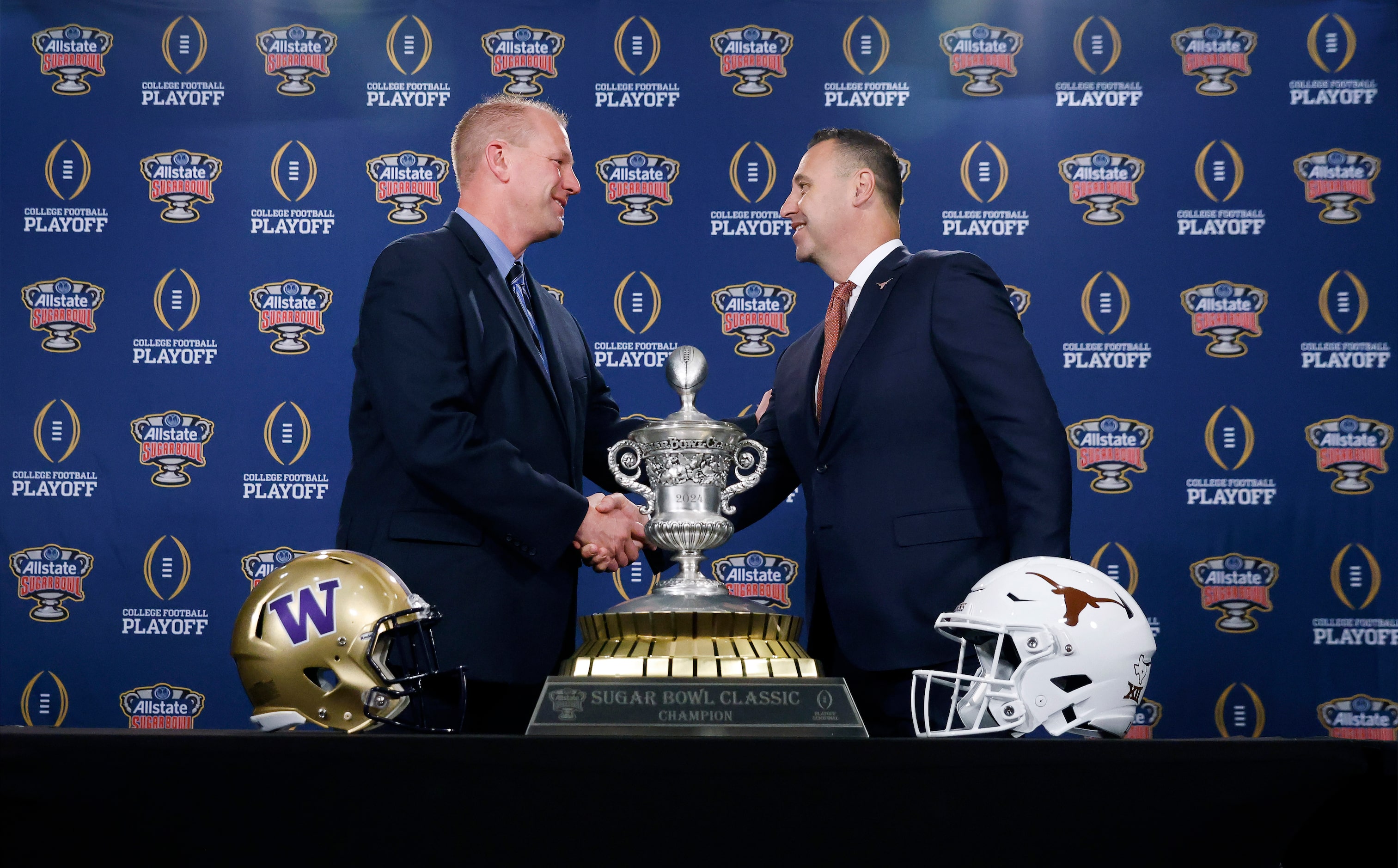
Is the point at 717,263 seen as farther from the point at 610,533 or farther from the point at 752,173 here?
the point at 610,533

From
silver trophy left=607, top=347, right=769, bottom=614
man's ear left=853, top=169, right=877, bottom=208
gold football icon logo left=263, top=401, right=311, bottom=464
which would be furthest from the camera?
gold football icon logo left=263, top=401, right=311, bottom=464

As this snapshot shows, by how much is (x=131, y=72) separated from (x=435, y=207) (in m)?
1.36

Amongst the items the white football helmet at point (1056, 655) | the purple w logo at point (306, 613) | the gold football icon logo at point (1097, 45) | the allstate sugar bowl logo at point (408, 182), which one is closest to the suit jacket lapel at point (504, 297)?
the purple w logo at point (306, 613)

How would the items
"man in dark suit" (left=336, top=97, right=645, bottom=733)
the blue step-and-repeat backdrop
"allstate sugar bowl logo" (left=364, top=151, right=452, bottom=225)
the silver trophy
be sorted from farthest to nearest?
"allstate sugar bowl logo" (left=364, top=151, right=452, bottom=225) → the blue step-and-repeat backdrop → "man in dark suit" (left=336, top=97, right=645, bottom=733) → the silver trophy

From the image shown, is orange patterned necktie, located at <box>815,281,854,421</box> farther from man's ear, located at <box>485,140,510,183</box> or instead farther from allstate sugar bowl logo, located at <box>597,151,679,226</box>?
allstate sugar bowl logo, located at <box>597,151,679,226</box>

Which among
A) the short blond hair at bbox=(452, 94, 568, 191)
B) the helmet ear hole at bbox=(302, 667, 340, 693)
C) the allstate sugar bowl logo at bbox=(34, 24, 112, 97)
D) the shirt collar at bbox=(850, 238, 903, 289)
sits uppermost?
the allstate sugar bowl logo at bbox=(34, 24, 112, 97)

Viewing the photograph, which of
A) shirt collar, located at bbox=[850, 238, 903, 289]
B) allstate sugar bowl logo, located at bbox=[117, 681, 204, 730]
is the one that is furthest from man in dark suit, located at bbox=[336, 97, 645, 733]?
allstate sugar bowl logo, located at bbox=[117, 681, 204, 730]

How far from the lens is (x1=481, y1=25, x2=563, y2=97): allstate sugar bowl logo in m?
4.61

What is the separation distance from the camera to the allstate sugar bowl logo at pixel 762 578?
441cm

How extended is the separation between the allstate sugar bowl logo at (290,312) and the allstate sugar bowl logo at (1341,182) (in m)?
3.82

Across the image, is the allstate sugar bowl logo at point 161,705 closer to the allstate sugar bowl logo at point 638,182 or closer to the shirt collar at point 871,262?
the allstate sugar bowl logo at point 638,182

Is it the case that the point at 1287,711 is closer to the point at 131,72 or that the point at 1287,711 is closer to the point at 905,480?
the point at 905,480

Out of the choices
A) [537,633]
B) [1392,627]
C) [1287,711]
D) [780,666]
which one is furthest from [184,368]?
[1392,627]

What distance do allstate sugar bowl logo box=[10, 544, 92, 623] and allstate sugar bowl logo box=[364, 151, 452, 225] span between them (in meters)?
1.76
